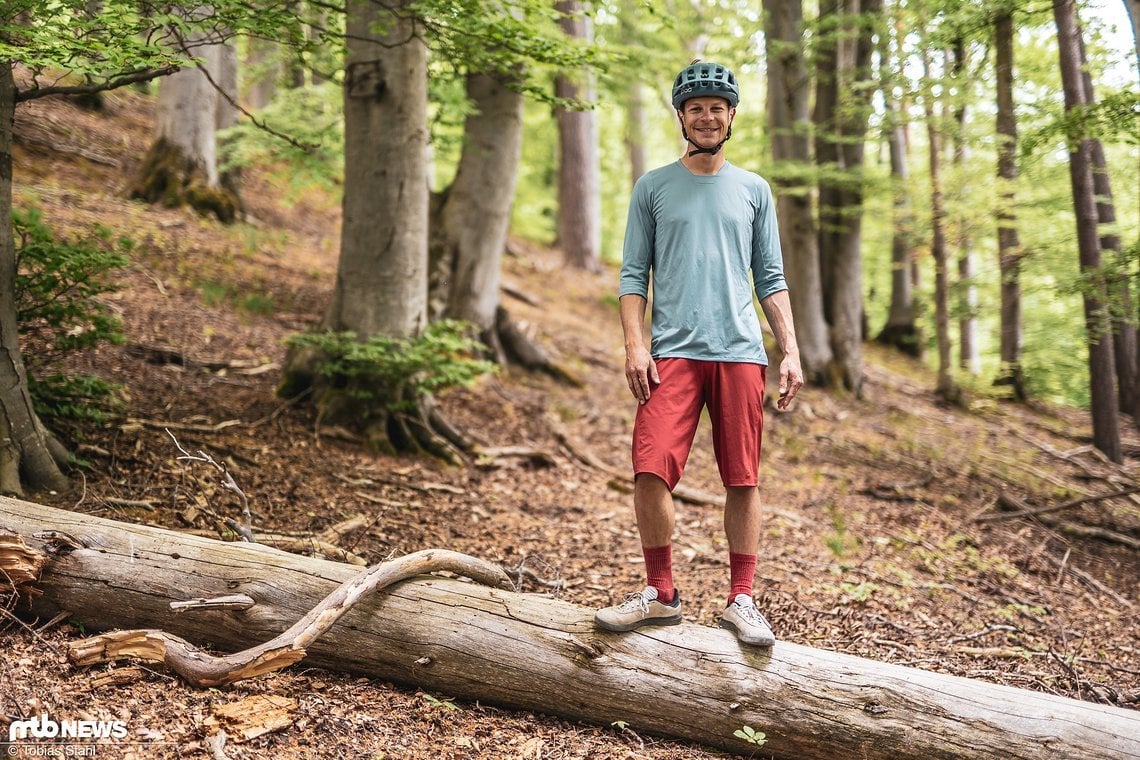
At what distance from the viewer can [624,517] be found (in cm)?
622

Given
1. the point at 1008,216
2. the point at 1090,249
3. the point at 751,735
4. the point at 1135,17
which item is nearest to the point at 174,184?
the point at 751,735

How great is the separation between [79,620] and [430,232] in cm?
571

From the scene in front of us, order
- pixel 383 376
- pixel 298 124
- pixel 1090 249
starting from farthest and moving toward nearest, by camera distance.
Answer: pixel 298 124 → pixel 1090 249 → pixel 383 376

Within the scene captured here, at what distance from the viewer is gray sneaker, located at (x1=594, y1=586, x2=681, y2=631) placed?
3.23m

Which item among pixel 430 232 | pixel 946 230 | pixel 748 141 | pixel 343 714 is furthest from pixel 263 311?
pixel 946 230

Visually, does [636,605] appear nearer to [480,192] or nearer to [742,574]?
[742,574]

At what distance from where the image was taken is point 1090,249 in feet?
27.4

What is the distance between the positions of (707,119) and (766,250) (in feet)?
2.08

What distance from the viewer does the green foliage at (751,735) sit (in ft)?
9.93

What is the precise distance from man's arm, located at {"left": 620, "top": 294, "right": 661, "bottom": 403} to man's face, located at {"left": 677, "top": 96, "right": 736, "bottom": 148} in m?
0.72

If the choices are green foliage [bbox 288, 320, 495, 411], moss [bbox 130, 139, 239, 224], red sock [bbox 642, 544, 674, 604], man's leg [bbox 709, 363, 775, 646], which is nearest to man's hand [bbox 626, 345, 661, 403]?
man's leg [bbox 709, 363, 775, 646]

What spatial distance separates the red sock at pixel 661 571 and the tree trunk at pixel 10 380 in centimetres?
320

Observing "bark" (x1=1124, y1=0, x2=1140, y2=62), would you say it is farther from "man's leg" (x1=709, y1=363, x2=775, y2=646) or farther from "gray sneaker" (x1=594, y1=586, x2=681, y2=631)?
"gray sneaker" (x1=594, y1=586, x2=681, y2=631)

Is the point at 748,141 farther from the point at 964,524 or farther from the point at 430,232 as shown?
the point at 964,524
